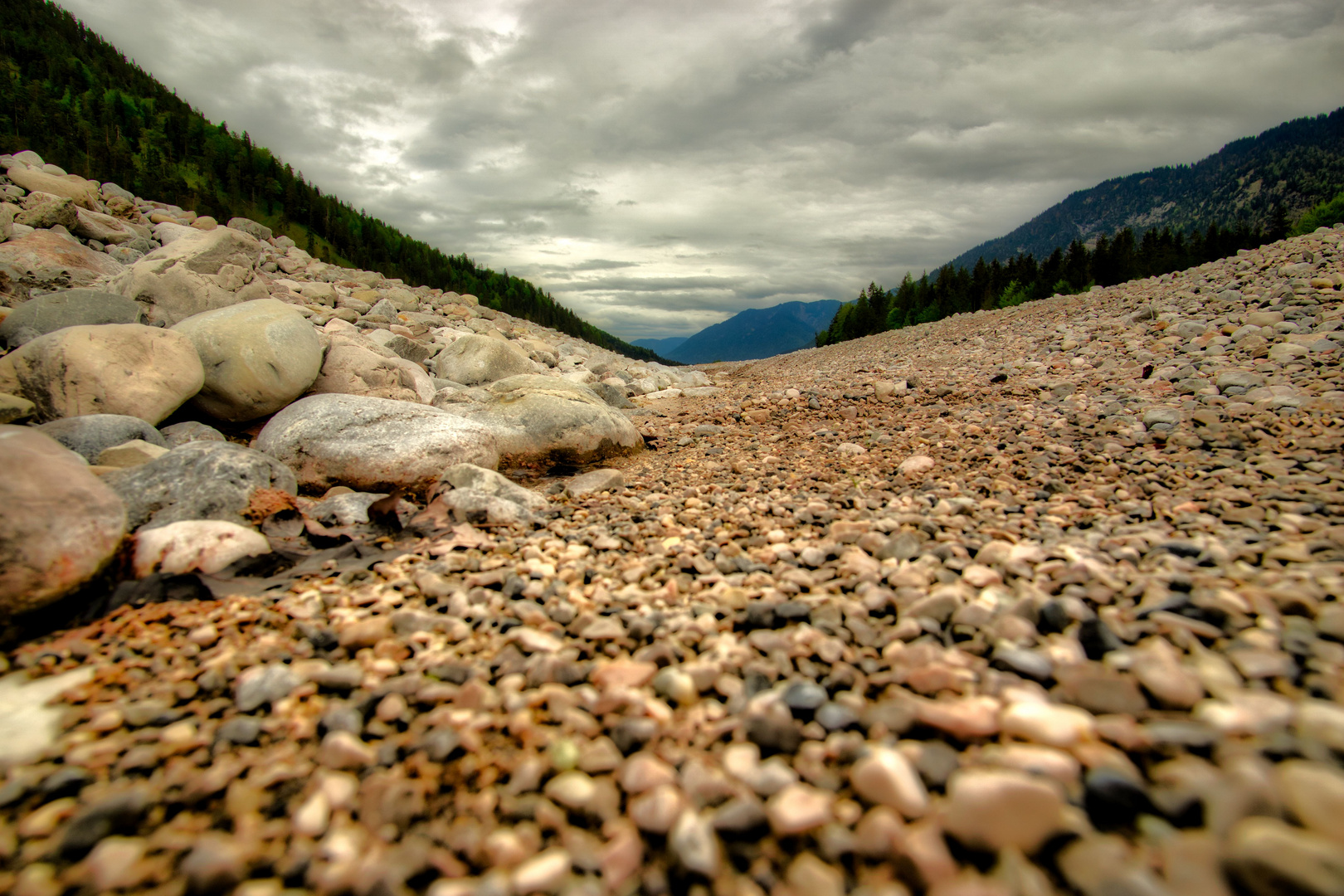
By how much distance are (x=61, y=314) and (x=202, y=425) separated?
2.77 metres

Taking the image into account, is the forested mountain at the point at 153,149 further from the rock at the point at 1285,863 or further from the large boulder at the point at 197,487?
the rock at the point at 1285,863

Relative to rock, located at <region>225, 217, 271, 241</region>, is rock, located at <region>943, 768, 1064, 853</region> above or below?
below

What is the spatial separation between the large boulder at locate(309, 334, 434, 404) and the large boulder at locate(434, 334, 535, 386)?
4135 millimetres

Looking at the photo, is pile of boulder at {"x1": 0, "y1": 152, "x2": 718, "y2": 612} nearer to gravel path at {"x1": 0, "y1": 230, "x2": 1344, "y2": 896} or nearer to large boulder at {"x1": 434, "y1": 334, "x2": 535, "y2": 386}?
gravel path at {"x1": 0, "y1": 230, "x2": 1344, "y2": 896}

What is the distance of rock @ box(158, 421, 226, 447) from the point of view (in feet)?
20.4

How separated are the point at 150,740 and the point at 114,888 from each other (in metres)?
0.70

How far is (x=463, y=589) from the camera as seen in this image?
3.17 metres

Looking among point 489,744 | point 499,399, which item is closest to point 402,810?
point 489,744

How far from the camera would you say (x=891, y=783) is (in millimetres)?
1570

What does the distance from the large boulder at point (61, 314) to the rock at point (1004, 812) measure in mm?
10308

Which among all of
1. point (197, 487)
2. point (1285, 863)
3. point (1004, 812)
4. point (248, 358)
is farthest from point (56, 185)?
point (1285, 863)

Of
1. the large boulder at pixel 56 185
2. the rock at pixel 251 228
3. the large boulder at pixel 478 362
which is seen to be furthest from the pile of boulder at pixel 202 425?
the rock at pixel 251 228

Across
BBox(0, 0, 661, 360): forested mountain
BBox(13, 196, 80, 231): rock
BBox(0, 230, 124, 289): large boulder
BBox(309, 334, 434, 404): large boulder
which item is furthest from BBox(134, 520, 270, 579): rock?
BBox(0, 0, 661, 360): forested mountain

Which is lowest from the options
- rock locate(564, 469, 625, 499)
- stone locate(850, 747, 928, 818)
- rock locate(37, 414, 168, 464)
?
rock locate(564, 469, 625, 499)
